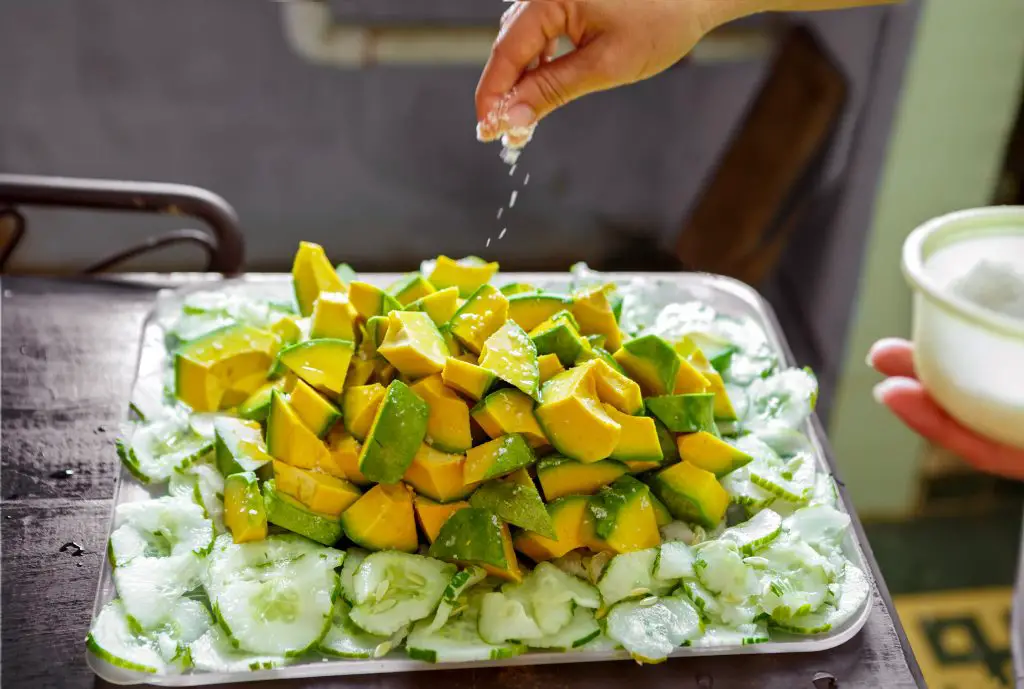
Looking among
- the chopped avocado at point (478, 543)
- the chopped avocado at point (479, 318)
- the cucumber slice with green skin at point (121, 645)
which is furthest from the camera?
the chopped avocado at point (479, 318)

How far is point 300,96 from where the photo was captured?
2.81 meters

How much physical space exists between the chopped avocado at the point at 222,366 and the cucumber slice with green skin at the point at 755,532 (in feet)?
2.22

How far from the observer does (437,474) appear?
115cm

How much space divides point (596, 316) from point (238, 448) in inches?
20.1

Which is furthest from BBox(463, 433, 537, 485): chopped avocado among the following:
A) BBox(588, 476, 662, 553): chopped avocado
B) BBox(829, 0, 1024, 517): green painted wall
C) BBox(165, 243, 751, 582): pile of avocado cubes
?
BBox(829, 0, 1024, 517): green painted wall

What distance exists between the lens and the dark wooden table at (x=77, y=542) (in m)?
1.06

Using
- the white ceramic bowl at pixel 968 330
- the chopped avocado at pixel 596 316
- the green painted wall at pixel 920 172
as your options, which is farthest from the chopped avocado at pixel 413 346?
the green painted wall at pixel 920 172

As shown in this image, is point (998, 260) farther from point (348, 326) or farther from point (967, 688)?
point (967, 688)

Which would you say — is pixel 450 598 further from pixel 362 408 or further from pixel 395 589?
pixel 362 408

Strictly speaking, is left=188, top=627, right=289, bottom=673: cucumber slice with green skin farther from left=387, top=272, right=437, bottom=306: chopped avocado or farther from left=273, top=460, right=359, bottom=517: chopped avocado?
left=387, top=272, right=437, bottom=306: chopped avocado

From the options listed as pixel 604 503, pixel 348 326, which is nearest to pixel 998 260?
pixel 604 503

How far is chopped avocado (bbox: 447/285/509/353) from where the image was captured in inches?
48.3

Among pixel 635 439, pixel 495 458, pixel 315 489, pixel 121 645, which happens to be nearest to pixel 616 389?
pixel 635 439

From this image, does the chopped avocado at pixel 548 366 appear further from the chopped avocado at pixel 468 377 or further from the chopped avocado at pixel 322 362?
the chopped avocado at pixel 322 362
